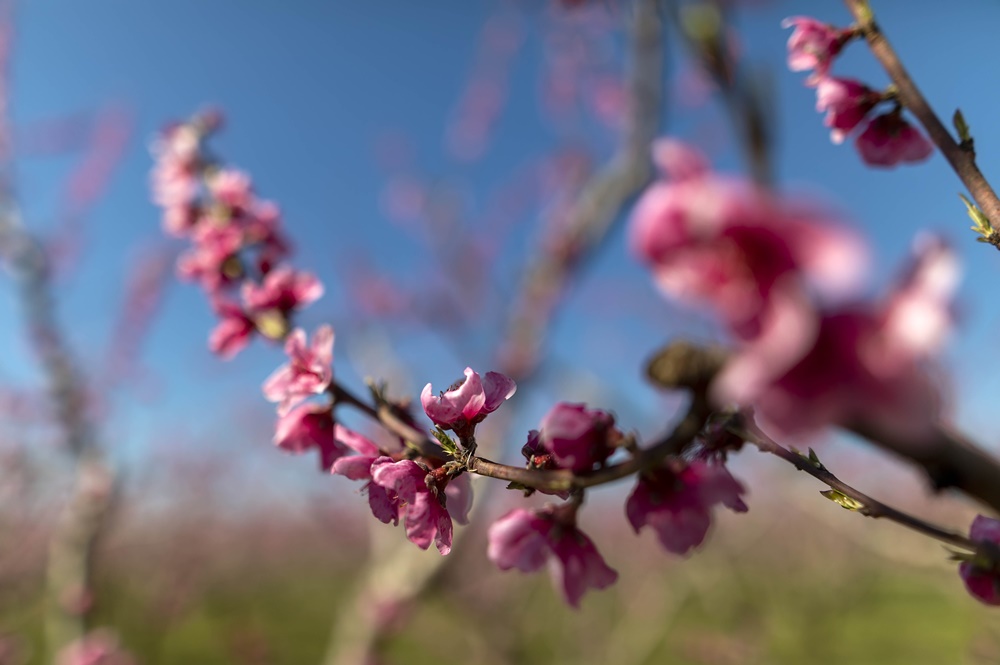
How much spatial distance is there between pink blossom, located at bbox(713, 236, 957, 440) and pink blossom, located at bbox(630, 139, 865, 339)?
0.04m

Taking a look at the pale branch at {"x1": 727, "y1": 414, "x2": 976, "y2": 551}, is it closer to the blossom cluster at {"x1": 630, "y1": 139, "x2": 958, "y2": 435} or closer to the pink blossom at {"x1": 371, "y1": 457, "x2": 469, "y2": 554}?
the blossom cluster at {"x1": 630, "y1": 139, "x2": 958, "y2": 435}

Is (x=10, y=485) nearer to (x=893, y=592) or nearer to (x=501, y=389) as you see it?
(x=501, y=389)

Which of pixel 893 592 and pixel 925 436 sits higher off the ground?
pixel 925 436

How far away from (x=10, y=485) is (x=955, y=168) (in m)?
7.43

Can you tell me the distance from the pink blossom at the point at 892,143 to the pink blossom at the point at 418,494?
101 cm

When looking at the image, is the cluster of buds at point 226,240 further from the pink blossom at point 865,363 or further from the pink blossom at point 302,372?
the pink blossom at point 865,363

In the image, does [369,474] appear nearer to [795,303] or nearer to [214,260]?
[795,303]

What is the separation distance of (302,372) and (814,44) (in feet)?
3.94

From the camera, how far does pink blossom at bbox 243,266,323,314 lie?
1.40 meters

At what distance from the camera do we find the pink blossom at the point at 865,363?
0.41 m

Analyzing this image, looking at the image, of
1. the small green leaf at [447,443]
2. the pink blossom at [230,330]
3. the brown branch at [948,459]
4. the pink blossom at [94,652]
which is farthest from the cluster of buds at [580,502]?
the pink blossom at [94,652]

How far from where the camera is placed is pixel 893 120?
1.05m

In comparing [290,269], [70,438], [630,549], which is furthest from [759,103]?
[630,549]

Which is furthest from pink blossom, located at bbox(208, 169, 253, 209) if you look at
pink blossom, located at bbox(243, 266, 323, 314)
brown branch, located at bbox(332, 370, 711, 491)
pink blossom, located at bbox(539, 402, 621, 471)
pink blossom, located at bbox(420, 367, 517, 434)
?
pink blossom, located at bbox(539, 402, 621, 471)
